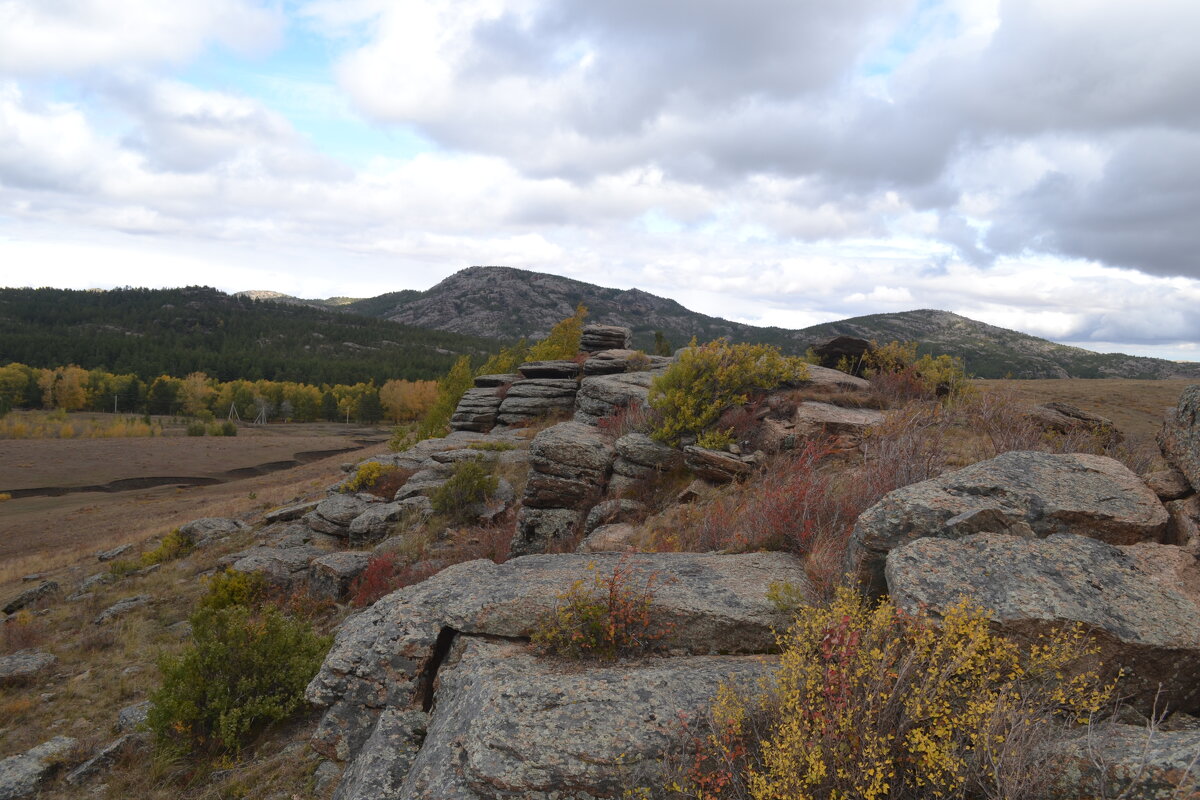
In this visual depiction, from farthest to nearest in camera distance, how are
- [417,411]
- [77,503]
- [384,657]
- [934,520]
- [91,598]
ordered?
[417,411]
[77,503]
[91,598]
[384,657]
[934,520]

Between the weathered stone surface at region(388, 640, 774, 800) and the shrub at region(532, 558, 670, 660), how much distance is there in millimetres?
259

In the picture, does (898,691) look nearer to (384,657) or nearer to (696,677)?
(696,677)

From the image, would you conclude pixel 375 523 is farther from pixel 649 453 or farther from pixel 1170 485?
pixel 1170 485

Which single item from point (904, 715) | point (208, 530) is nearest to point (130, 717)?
point (904, 715)

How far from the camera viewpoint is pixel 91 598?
19359 mm

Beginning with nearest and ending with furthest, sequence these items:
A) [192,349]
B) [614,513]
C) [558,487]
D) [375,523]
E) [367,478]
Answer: [614,513]
[558,487]
[375,523]
[367,478]
[192,349]

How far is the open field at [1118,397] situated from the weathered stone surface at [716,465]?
39.5 feet

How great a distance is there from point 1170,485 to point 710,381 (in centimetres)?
948

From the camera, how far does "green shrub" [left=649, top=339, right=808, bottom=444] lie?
14523 mm

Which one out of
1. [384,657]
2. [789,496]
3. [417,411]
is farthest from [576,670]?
[417,411]

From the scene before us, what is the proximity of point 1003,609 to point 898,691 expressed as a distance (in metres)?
1.37

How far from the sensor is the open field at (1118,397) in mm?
21358

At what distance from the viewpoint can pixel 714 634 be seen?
19.4 ft

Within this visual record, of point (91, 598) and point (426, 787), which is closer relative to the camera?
point (426, 787)
